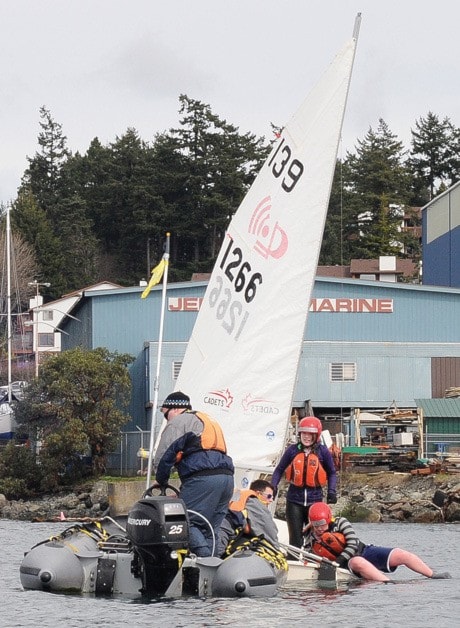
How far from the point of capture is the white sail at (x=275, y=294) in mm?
17938

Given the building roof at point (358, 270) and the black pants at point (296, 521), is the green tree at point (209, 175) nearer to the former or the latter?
the building roof at point (358, 270)

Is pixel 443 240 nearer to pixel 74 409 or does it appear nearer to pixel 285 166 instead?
pixel 74 409

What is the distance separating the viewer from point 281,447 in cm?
1775

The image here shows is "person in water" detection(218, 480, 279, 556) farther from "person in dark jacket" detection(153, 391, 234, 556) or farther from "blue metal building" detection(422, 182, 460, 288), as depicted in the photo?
"blue metal building" detection(422, 182, 460, 288)

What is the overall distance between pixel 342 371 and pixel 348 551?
136 ft

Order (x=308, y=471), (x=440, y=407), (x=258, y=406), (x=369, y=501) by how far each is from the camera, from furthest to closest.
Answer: (x=440, y=407) < (x=369, y=501) < (x=258, y=406) < (x=308, y=471)

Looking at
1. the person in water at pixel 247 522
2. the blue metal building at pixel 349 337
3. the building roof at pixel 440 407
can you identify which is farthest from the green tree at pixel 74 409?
the person in water at pixel 247 522

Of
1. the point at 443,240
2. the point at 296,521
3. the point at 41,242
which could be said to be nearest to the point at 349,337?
the point at 443,240

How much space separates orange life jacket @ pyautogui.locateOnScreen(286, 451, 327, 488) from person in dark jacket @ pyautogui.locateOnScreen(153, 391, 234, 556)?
8.46 feet

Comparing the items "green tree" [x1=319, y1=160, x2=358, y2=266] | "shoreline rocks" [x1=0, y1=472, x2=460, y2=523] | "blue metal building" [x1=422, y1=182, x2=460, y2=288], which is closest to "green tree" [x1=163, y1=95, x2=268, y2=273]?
"green tree" [x1=319, y1=160, x2=358, y2=266]

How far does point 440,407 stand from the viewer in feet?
180

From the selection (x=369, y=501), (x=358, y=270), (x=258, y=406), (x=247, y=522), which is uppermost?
(x=358, y=270)

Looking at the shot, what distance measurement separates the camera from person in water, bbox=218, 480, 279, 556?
15234mm

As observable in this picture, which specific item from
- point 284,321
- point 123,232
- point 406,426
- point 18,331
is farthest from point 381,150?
point 284,321
